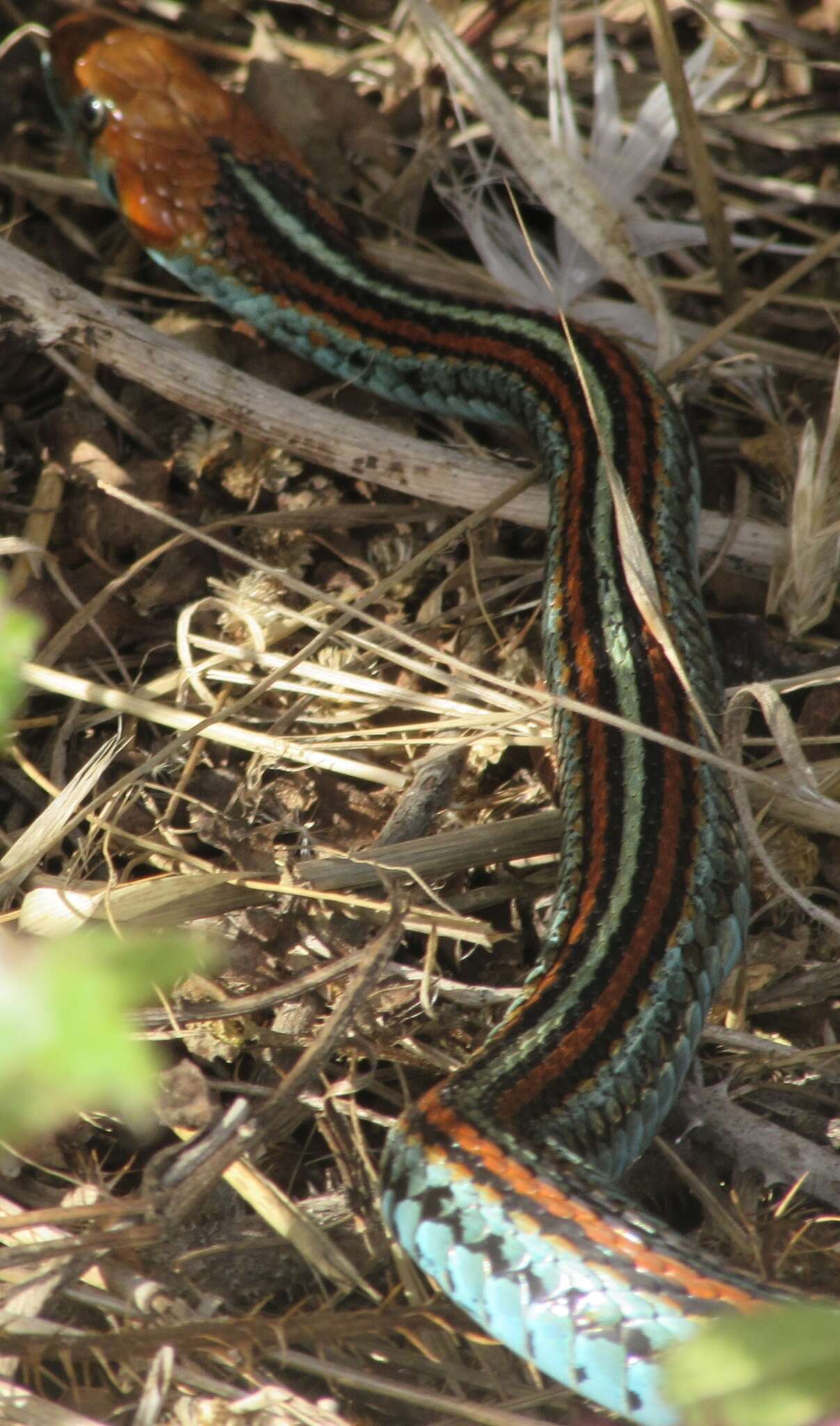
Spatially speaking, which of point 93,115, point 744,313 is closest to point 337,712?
point 744,313

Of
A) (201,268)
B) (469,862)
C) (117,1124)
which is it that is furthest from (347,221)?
(117,1124)

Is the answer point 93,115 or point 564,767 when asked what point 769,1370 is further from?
point 93,115

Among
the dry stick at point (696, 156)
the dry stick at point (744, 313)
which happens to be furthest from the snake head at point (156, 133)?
the dry stick at point (744, 313)

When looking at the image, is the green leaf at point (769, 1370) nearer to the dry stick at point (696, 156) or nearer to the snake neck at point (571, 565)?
the snake neck at point (571, 565)

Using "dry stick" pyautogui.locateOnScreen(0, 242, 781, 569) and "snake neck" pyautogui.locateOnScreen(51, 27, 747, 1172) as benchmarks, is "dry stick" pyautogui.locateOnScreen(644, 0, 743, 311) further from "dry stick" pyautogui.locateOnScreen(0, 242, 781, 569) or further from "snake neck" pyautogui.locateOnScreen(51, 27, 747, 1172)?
"snake neck" pyautogui.locateOnScreen(51, 27, 747, 1172)

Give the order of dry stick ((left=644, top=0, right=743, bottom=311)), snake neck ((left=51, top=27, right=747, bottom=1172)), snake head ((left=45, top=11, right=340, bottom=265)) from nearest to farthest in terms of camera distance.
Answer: snake neck ((left=51, top=27, right=747, bottom=1172)) < dry stick ((left=644, top=0, right=743, bottom=311)) < snake head ((left=45, top=11, right=340, bottom=265))

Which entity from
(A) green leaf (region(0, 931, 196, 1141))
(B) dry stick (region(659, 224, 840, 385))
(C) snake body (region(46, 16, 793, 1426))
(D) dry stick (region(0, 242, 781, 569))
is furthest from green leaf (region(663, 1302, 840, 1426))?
(B) dry stick (region(659, 224, 840, 385))

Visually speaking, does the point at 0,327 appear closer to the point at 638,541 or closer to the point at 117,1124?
the point at 638,541
